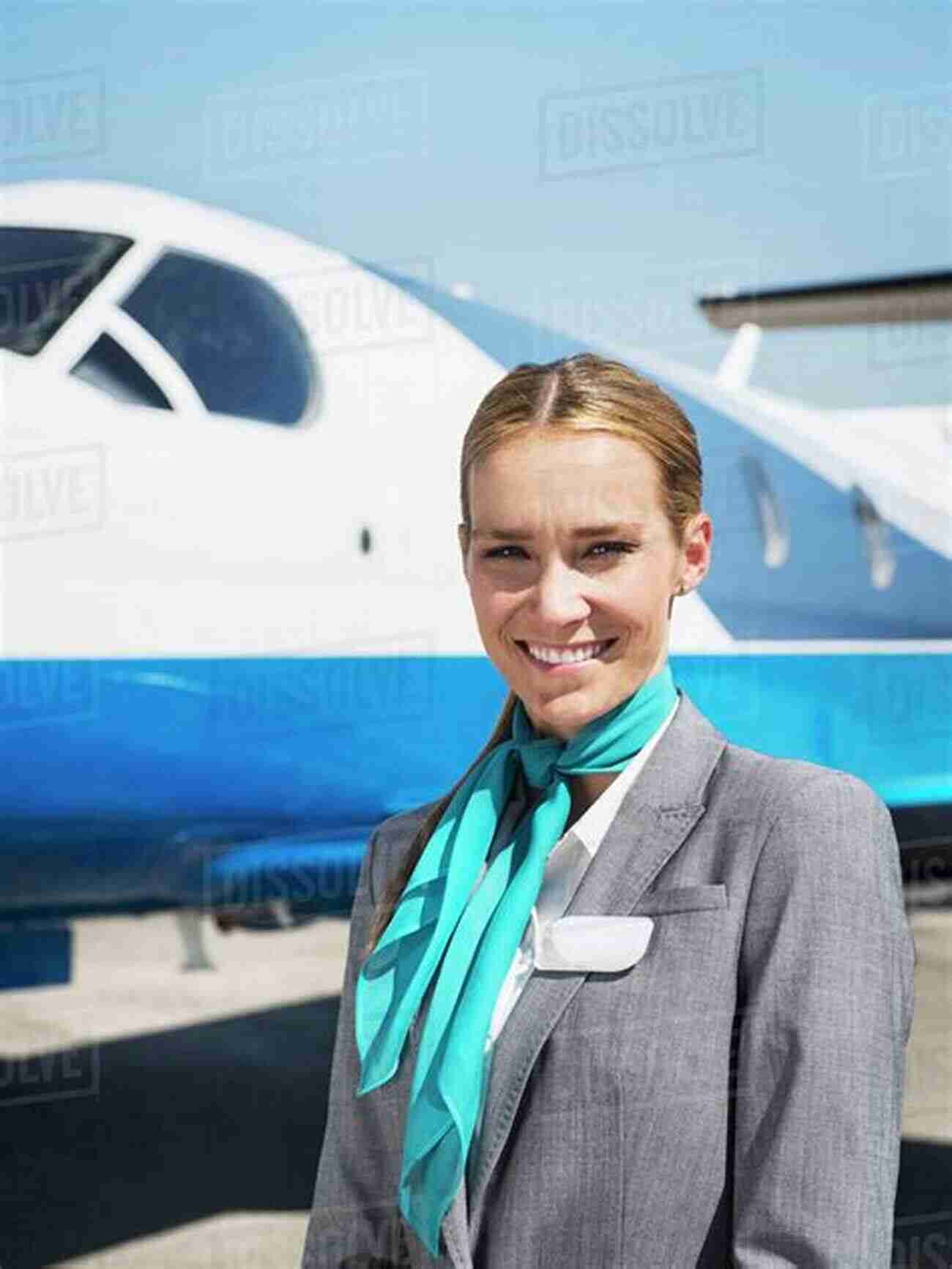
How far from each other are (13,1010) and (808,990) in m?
6.34

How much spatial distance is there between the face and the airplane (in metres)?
3.08

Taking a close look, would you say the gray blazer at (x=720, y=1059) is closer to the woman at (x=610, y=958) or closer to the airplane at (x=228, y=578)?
the woman at (x=610, y=958)

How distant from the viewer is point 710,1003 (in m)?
1.30

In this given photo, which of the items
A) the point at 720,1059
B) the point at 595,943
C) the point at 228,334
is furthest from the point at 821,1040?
the point at 228,334

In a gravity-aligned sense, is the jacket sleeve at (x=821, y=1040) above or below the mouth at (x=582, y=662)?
below

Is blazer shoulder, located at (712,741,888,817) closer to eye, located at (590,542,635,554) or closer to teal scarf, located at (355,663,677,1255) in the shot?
teal scarf, located at (355,663,677,1255)

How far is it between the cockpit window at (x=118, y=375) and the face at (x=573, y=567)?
3.16m

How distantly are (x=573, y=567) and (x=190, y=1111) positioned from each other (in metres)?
4.79

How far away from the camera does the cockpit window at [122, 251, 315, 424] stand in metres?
4.57

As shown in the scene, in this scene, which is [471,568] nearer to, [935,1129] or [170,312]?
[170,312]

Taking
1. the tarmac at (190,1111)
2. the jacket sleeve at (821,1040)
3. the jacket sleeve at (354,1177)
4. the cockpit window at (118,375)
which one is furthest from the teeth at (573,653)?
the tarmac at (190,1111)

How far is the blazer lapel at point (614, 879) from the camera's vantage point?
136 centimetres

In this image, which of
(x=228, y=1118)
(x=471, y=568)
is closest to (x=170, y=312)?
(x=228, y=1118)

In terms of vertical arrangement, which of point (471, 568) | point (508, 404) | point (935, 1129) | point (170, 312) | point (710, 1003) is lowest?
point (935, 1129)
